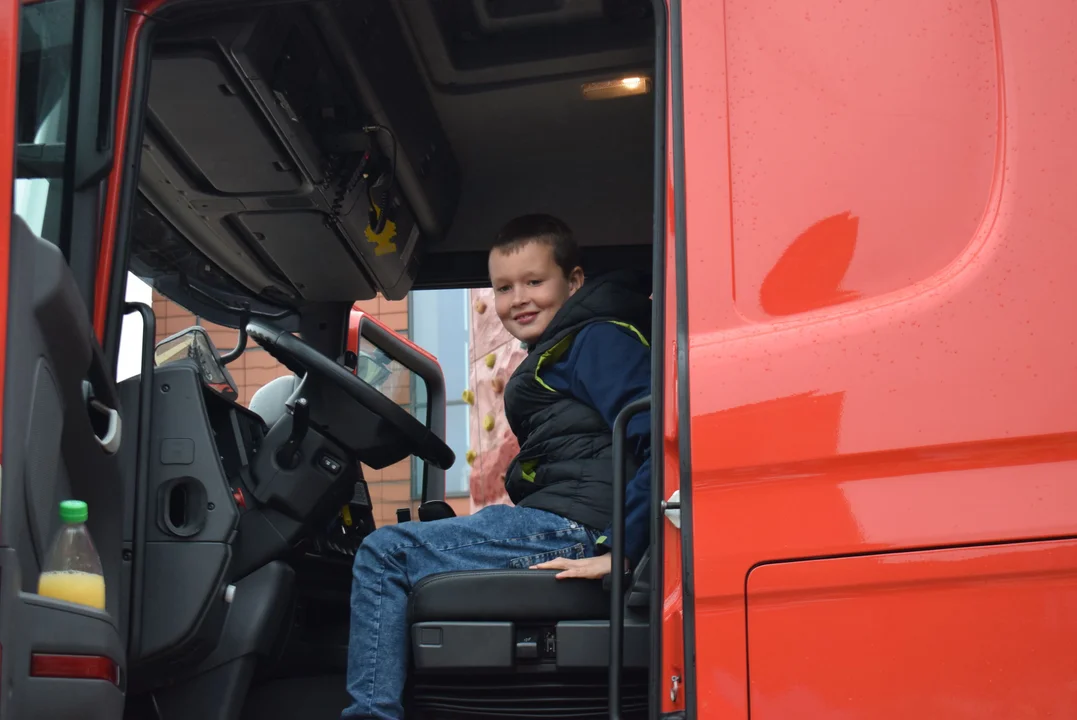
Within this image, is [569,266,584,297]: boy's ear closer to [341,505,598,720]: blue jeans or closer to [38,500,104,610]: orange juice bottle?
[341,505,598,720]: blue jeans

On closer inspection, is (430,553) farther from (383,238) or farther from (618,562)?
(383,238)

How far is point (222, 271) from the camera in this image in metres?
3.27

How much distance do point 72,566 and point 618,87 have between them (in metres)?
1.73

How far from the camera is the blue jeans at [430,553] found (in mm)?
2213

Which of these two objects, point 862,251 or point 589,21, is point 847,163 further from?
point 589,21

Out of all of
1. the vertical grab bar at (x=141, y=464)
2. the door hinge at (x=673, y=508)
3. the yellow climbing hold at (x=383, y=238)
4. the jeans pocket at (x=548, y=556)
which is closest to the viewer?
the door hinge at (x=673, y=508)

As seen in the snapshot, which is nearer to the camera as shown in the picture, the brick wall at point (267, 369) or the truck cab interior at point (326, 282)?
the truck cab interior at point (326, 282)

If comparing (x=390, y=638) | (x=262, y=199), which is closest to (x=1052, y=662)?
(x=390, y=638)

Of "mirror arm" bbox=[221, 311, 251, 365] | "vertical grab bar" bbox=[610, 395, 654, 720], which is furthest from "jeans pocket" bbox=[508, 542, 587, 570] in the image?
"mirror arm" bbox=[221, 311, 251, 365]

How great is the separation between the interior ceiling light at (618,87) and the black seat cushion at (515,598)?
4.16 ft

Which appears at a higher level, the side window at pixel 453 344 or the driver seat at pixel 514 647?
the side window at pixel 453 344

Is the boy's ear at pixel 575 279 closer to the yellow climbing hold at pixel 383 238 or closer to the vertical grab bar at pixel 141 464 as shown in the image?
the yellow climbing hold at pixel 383 238

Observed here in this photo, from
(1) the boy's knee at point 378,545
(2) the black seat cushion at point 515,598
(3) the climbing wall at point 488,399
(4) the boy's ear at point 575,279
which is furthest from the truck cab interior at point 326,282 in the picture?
(3) the climbing wall at point 488,399

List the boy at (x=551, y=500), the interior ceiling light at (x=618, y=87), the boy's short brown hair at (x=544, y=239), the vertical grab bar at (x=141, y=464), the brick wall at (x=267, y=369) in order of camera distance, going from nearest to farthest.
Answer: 1. the vertical grab bar at (x=141, y=464)
2. the boy at (x=551, y=500)
3. the boy's short brown hair at (x=544, y=239)
4. the interior ceiling light at (x=618, y=87)
5. the brick wall at (x=267, y=369)
